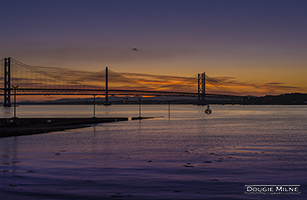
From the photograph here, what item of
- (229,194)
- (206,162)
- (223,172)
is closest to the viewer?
(229,194)

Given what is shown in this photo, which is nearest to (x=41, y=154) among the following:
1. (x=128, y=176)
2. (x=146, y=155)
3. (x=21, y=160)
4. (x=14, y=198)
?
(x=21, y=160)

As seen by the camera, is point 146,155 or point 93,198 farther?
point 146,155

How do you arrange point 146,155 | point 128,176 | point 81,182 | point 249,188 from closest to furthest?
point 249,188
point 81,182
point 128,176
point 146,155

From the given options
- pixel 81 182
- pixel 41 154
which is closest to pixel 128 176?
pixel 81 182

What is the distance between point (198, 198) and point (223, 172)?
4.86m

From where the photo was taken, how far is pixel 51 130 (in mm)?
41875

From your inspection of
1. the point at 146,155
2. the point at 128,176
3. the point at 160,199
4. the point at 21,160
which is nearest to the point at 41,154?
the point at 21,160

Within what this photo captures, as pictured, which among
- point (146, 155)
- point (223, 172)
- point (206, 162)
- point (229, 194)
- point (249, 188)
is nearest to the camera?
point (229, 194)

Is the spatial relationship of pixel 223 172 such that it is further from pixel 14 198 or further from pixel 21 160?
pixel 21 160

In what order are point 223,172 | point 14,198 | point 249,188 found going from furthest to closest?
point 223,172 → point 249,188 → point 14,198

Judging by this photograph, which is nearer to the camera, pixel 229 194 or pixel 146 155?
pixel 229 194

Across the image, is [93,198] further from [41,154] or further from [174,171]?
[41,154]

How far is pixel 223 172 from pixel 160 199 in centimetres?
554

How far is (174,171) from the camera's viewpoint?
15.6 metres
